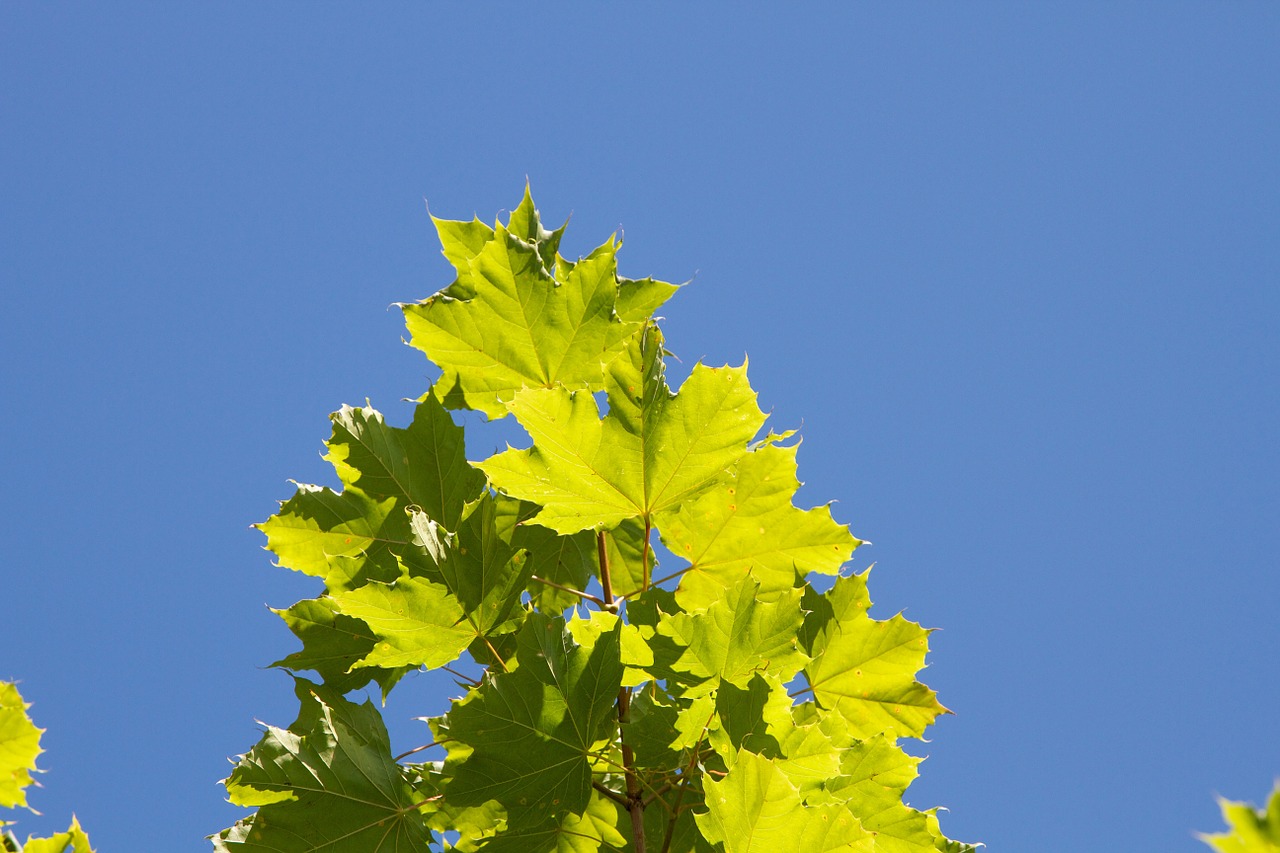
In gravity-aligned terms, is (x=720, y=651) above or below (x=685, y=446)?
below

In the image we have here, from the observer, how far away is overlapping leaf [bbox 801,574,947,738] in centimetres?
300

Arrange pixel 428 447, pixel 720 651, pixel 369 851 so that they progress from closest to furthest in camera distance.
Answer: pixel 720 651 → pixel 369 851 → pixel 428 447

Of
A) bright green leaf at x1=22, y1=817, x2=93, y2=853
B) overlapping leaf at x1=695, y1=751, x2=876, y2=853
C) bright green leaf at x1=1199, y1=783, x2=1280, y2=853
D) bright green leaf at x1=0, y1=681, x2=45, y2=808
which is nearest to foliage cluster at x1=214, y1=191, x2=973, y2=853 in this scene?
overlapping leaf at x1=695, y1=751, x2=876, y2=853

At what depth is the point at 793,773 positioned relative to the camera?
90.4 inches

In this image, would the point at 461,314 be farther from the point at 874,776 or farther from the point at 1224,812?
the point at 1224,812

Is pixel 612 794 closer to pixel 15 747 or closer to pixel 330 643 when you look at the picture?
pixel 330 643

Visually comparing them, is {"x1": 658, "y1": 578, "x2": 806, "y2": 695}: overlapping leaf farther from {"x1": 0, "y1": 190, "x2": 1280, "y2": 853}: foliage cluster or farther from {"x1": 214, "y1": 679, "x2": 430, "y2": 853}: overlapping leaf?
{"x1": 214, "y1": 679, "x2": 430, "y2": 853}: overlapping leaf

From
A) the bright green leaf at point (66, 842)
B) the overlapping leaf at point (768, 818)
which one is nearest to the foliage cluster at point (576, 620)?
the overlapping leaf at point (768, 818)

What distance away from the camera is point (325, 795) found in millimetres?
2488

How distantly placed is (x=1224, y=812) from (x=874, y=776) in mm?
1776

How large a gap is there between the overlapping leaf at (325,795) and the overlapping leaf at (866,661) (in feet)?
4.20

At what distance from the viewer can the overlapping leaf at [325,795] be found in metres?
2.43

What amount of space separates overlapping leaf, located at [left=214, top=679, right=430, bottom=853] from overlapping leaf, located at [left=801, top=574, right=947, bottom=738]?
1280 mm

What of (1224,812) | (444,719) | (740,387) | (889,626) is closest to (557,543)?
(444,719)
